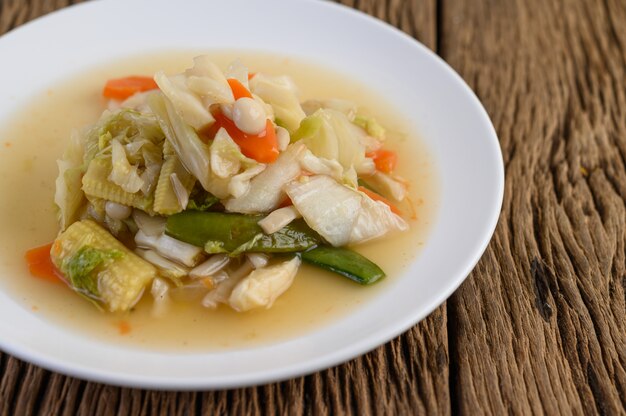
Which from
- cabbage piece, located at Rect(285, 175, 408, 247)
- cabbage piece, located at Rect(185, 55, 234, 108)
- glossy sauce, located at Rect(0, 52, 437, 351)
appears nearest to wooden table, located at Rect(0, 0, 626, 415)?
glossy sauce, located at Rect(0, 52, 437, 351)

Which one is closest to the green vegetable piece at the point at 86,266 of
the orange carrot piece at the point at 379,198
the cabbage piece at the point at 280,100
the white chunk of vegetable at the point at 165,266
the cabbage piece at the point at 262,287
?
the white chunk of vegetable at the point at 165,266

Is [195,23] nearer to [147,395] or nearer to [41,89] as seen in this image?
[41,89]

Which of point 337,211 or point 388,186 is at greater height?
point 337,211

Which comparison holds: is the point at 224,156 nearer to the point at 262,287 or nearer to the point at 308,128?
the point at 308,128

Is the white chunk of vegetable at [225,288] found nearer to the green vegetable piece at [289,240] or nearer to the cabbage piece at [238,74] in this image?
the green vegetable piece at [289,240]

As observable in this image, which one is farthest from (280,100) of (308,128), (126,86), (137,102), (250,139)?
(126,86)

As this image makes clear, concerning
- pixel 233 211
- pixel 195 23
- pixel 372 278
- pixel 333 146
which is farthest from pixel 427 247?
pixel 195 23
